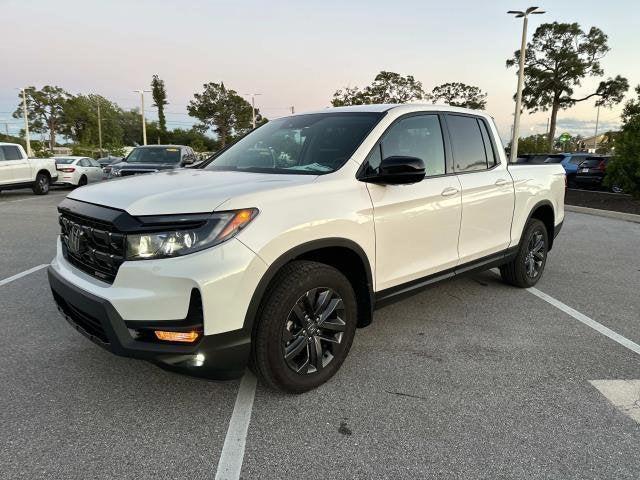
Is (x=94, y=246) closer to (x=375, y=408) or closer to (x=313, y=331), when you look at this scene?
(x=313, y=331)

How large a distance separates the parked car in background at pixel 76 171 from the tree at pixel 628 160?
18.5m

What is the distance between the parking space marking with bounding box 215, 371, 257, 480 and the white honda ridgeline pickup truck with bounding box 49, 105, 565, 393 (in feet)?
0.79

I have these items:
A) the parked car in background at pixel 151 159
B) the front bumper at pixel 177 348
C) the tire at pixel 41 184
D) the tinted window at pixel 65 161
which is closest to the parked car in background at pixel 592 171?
the parked car in background at pixel 151 159

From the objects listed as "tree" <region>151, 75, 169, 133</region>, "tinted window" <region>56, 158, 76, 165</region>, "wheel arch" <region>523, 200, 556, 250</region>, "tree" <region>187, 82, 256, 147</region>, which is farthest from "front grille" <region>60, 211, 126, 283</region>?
"tree" <region>151, 75, 169, 133</region>

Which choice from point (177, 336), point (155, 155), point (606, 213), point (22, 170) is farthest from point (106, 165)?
point (177, 336)

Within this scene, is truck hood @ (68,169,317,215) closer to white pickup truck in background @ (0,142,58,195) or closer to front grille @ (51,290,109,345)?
front grille @ (51,290,109,345)

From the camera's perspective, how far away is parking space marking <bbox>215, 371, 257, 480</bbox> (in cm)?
223

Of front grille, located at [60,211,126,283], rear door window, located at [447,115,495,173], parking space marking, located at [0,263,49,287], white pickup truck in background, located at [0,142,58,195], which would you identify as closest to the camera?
front grille, located at [60,211,126,283]

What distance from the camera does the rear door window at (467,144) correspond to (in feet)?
13.0

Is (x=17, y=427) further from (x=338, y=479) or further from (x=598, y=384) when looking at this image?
(x=598, y=384)

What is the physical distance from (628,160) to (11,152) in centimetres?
1835

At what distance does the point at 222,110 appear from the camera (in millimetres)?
62188

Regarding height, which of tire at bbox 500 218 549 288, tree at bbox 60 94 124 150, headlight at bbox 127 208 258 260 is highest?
tree at bbox 60 94 124 150

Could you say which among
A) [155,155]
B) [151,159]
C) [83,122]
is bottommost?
[151,159]
